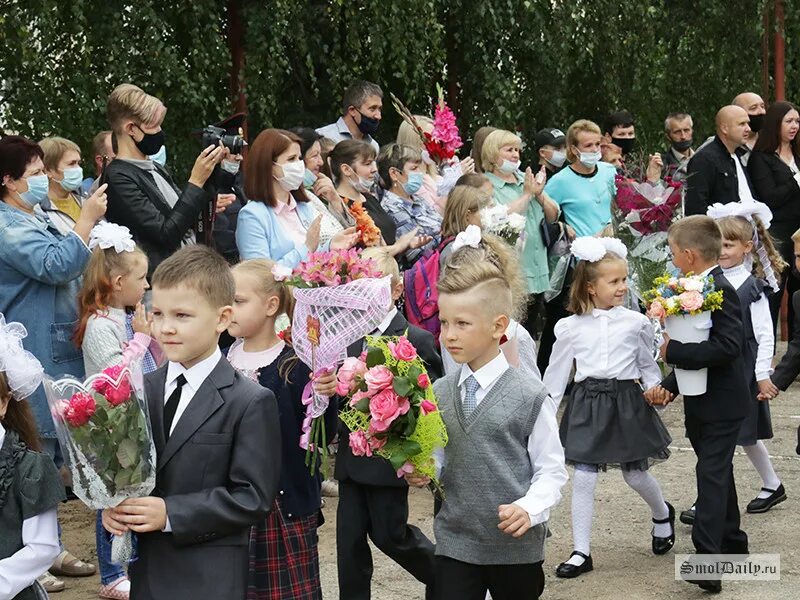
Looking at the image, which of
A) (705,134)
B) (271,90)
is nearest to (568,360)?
(271,90)

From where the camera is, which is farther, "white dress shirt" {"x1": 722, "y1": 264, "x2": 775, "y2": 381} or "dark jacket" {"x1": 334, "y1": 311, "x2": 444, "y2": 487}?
A: "white dress shirt" {"x1": 722, "y1": 264, "x2": 775, "y2": 381}

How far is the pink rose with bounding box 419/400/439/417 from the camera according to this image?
398cm

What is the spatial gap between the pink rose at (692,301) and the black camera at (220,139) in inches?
105

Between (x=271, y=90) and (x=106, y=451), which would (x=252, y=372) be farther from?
(x=271, y=90)

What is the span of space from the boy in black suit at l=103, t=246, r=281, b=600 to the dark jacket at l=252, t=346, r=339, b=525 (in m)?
0.98

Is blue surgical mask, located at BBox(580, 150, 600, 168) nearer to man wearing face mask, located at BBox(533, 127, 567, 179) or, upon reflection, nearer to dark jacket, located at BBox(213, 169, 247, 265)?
man wearing face mask, located at BBox(533, 127, 567, 179)

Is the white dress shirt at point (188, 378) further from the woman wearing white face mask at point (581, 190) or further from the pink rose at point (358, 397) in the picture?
the woman wearing white face mask at point (581, 190)

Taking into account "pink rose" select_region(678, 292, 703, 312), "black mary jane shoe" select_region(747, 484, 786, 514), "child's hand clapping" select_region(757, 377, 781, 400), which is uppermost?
"pink rose" select_region(678, 292, 703, 312)

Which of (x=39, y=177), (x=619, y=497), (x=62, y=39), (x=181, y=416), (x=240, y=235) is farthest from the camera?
(x=62, y=39)

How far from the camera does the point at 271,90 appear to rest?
33.8 feet

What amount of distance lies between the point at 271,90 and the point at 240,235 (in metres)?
3.64

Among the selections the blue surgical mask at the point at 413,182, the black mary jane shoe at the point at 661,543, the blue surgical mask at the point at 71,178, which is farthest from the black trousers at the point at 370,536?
the blue surgical mask at the point at 413,182

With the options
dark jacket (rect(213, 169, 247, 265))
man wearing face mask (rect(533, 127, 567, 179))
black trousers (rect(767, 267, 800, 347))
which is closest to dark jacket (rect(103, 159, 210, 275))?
dark jacket (rect(213, 169, 247, 265))

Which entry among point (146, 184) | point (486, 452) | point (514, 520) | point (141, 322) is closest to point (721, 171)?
point (146, 184)
